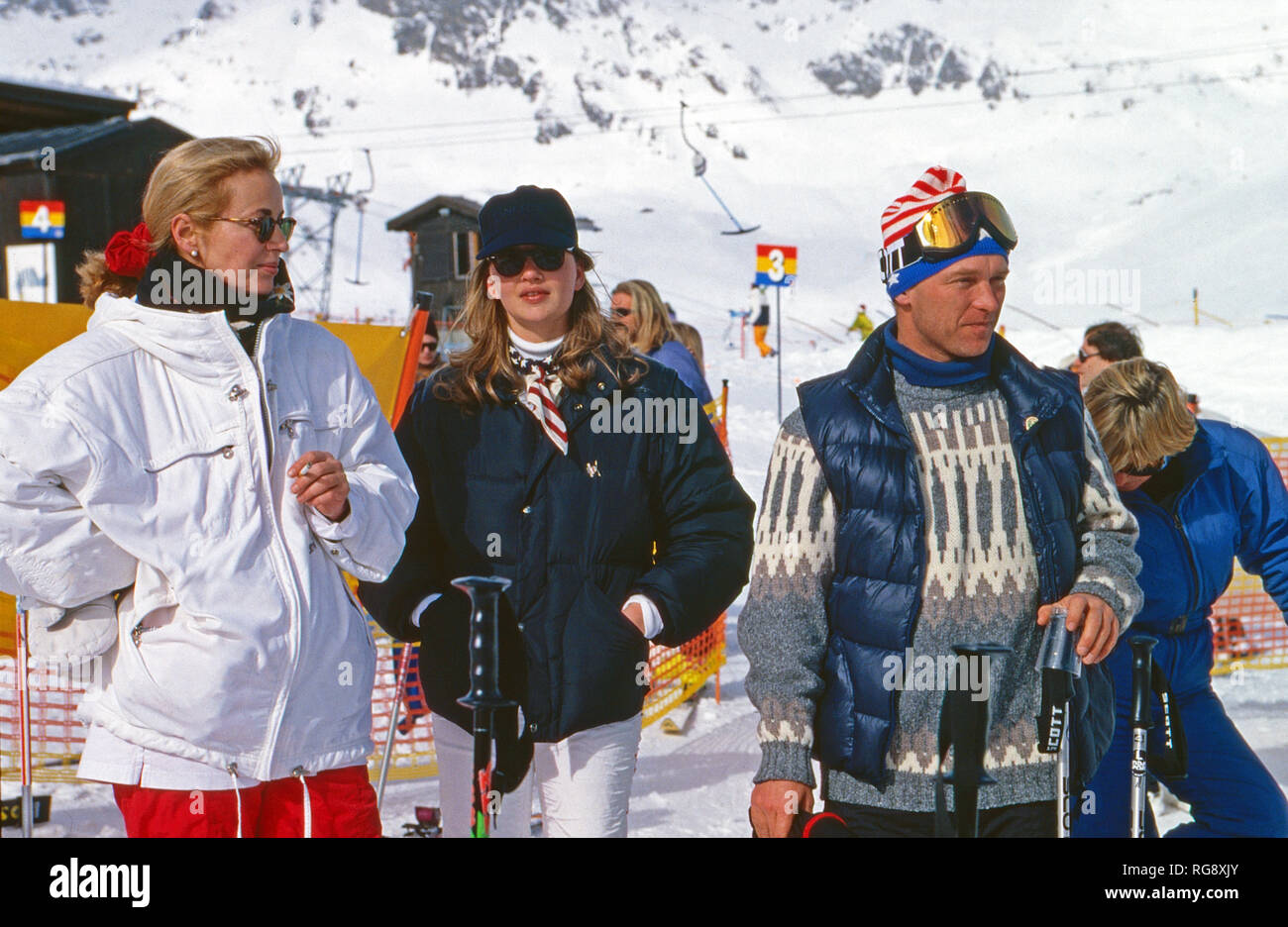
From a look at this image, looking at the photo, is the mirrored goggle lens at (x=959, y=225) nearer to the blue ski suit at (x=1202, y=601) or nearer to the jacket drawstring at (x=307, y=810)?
the blue ski suit at (x=1202, y=601)

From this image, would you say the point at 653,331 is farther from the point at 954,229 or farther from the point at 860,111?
the point at 860,111

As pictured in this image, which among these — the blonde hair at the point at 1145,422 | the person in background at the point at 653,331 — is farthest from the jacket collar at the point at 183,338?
the person in background at the point at 653,331

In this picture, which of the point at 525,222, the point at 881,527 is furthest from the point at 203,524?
the point at 881,527

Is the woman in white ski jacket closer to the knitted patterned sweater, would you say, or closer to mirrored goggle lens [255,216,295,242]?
mirrored goggle lens [255,216,295,242]

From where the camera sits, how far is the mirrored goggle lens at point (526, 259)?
287 cm

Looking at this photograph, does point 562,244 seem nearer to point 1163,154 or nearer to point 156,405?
point 156,405

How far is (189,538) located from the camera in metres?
2.26

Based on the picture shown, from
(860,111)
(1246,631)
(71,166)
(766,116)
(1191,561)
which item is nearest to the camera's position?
(1191,561)

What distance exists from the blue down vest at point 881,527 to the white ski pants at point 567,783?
0.46 meters

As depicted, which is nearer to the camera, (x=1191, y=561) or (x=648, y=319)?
(x=1191, y=561)

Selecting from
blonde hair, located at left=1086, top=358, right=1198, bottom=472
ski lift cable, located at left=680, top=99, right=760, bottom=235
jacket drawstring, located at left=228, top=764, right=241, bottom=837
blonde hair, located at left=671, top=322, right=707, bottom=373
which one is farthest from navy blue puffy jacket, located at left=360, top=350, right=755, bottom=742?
ski lift cable, located at left=680, top=99, right=760, bottom=235

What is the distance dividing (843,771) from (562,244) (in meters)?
1.29

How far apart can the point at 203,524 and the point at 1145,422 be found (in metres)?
2.38

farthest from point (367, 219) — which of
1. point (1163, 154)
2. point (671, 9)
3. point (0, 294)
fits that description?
point (671, 9)
